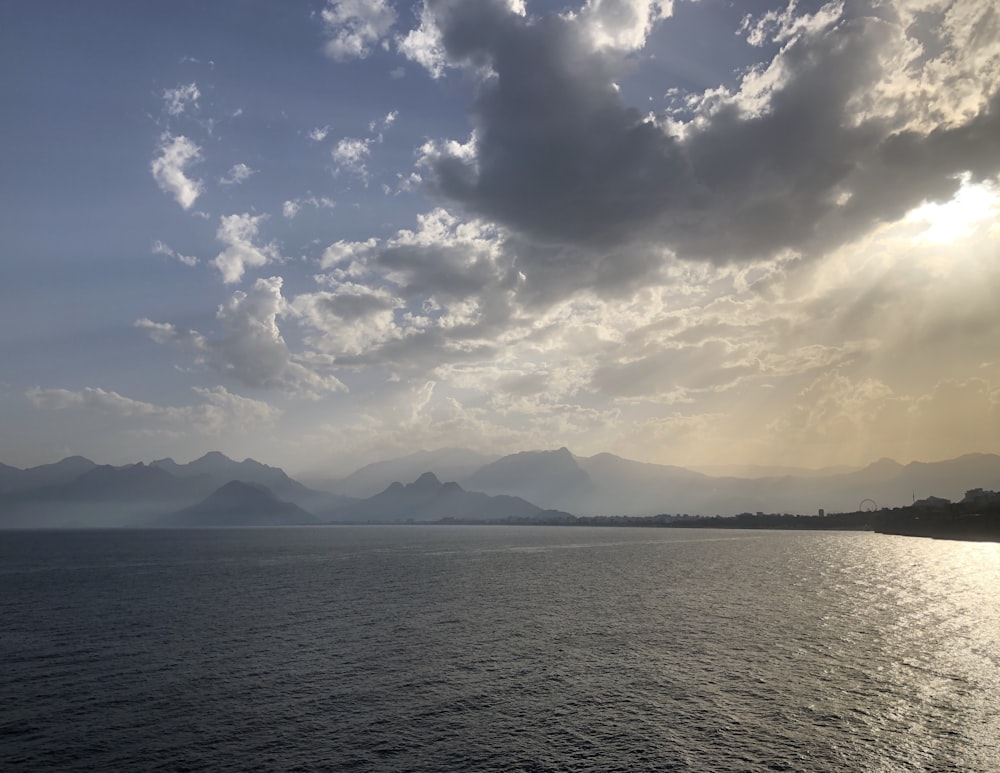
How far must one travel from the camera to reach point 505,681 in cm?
5922

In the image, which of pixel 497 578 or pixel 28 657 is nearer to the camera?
pixel 28 657

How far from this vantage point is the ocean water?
43175mm

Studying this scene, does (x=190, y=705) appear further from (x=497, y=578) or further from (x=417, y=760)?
(x=497, y=578)

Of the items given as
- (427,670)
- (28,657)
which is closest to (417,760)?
(427,670)

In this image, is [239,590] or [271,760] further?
[239,590]

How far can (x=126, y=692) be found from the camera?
57.0 m

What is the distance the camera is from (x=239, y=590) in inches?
5010

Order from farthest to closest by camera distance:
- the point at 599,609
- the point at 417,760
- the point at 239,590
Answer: the point at 239,590 → the point at 599,609 → the point at 417,760

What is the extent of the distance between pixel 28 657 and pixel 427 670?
5000 centimetres

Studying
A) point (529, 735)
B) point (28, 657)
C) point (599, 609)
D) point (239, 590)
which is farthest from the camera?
point (239, 590)

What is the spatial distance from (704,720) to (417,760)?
79.2ft

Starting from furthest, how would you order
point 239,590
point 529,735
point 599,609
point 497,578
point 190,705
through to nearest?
point 497,578, point 239,590, point 599,609, point 190,705, point 529,735

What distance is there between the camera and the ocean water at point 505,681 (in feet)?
142

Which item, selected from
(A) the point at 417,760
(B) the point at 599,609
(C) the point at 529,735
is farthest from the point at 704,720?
(B) the point at 599,609
